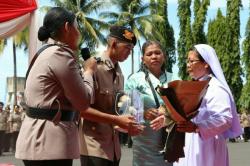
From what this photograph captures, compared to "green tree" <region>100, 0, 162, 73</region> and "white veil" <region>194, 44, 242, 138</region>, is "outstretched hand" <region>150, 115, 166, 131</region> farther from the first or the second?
"green tree" <region>100, 0, 162, 73</region>

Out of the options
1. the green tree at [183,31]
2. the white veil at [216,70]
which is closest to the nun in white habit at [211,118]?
the white veil at [216,70]

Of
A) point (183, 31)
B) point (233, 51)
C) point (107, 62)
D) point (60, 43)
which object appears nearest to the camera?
point (60, 43)

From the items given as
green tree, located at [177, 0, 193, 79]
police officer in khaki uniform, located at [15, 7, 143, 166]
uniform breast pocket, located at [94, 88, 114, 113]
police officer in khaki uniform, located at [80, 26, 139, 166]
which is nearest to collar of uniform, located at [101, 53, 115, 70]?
police officer in khaki uniform, located at [80, 26, 139, 166]

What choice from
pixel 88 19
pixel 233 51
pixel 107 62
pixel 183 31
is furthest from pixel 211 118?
pixel 183 31

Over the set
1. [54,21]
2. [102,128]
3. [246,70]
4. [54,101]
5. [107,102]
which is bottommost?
[246,70]

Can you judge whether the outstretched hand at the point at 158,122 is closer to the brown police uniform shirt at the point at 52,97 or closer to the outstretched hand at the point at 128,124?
the outstretched hand at the point at 128,124

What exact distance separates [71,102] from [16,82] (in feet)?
122

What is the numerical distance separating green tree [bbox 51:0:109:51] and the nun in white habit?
38473 millimetres

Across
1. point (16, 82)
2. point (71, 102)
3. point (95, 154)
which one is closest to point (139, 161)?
point (95, 154)

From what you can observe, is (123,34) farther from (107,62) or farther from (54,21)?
(54,21)

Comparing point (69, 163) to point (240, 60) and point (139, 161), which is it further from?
point (240, 60)

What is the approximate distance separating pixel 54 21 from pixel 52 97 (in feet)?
1.60

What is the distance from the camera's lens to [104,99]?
14.6 ft

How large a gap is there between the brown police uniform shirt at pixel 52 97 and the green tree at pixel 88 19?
39.7 m
